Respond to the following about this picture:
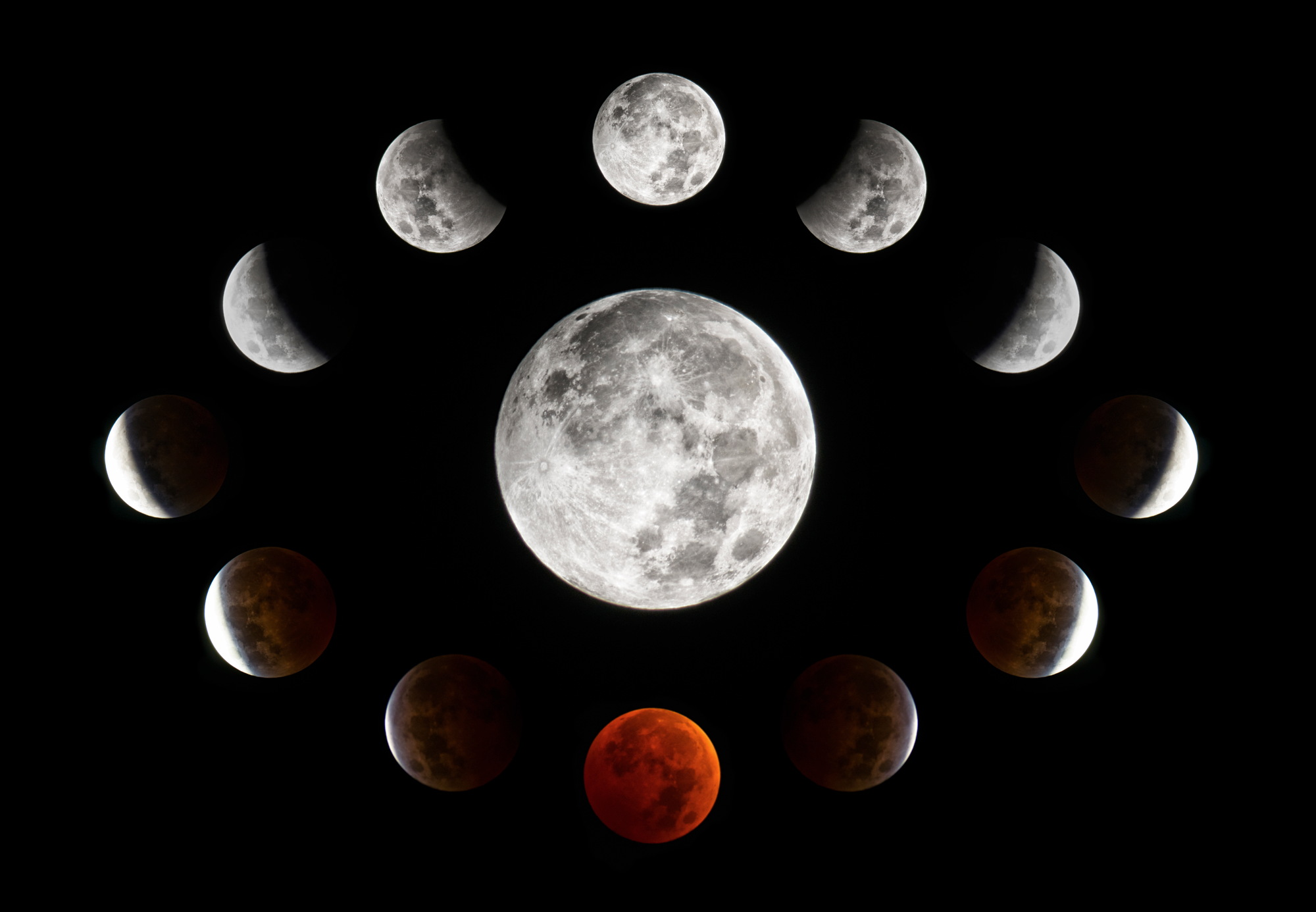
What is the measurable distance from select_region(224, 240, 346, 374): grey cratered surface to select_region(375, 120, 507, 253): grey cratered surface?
0.72 meters

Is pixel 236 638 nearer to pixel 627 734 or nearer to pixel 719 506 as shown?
pixel 627 734

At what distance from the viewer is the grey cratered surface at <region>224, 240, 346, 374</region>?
5359 millimetres

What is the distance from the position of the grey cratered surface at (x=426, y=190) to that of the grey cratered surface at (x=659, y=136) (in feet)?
3.68

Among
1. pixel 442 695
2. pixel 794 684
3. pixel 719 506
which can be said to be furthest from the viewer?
pixel 794 684

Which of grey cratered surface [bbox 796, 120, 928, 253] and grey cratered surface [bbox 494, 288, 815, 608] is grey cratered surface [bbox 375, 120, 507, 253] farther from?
grey cratered surface [bbox 796, 120, 928, 253]

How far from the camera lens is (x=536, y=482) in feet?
15.4

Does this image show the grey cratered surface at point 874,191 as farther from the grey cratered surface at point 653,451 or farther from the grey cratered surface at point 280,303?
the grey cratered surface at point 280,303

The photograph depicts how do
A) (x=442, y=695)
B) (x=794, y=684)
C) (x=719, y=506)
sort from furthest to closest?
(x=794, y=684), (x=442, y=695), (x=719, y=506)

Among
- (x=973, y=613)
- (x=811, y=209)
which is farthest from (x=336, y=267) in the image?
(x=973, y=613)

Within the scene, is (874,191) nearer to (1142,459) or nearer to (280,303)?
(1142,459)

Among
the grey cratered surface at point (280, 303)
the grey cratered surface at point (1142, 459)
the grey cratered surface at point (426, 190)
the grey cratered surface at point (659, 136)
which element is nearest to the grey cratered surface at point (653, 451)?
the grey cratered surface at point (659, 136)

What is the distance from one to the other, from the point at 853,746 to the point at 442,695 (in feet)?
9.66

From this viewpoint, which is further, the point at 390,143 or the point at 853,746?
the point at 390,143

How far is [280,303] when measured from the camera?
5371mm
